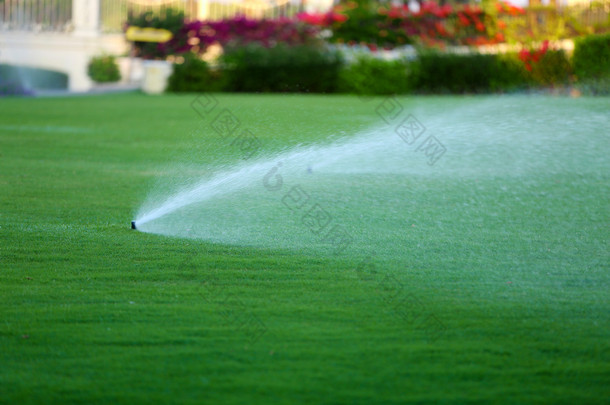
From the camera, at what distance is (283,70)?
781 inches

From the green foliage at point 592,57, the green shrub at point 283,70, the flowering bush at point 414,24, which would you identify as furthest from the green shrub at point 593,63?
the flowering bush at point 414,24

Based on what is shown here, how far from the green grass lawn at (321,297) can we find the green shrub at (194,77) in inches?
479

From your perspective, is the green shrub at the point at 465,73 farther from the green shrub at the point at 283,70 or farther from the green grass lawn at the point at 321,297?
the green grass lawn at the point at 321,297

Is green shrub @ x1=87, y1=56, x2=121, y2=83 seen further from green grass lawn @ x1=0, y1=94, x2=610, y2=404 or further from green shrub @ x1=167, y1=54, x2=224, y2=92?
green grass lawn @ x1=0, y1=94, x2=610, y2=404

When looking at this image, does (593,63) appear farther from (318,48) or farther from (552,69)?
(318,48)

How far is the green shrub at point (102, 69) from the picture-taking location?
21.7 m

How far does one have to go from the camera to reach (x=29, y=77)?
2333 centimetres

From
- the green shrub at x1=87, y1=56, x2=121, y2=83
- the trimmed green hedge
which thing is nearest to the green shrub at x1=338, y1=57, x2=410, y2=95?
the trimmed green hedge

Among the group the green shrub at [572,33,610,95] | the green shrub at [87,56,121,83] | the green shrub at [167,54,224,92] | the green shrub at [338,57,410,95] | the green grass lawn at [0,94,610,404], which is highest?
the green grass lawn at [0,94,610,404]

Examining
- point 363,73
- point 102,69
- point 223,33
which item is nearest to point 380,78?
point 363,73

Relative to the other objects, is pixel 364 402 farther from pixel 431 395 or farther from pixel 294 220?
pixel 294 220

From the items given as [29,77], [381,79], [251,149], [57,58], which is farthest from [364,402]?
[29,77]

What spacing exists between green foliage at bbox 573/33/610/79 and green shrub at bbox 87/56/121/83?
12.0 meters

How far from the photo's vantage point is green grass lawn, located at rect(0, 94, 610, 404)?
3.04 metres
